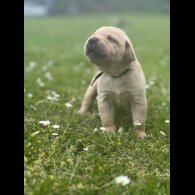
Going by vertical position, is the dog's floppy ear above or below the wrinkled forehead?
below

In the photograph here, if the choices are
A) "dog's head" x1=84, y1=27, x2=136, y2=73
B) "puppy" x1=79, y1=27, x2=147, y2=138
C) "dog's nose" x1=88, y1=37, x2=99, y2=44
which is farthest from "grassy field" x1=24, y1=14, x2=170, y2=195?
"dog's nose" x1=88, y1=37, x2=99, y2=44

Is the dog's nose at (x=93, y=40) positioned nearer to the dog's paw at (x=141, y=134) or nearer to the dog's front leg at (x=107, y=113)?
the dog's front leg at (x=107, y=113)

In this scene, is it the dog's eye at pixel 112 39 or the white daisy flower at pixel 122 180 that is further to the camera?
the dog's eye at pixel 112 39

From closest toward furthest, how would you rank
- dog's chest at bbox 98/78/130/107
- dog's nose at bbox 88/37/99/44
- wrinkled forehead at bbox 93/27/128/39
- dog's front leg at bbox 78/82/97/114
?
1. dog's nose at bbox 88/37/99/44
2. wrinkled forehead at bbox 93/27/128/39
3. dog's chest at bbox 98/78/130/107
4. dog's front leg at bbox 78/82/97/114

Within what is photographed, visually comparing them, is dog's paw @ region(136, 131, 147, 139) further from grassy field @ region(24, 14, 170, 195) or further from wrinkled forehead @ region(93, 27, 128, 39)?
wrinkled forehead @ region(93, 27, 128, 39)

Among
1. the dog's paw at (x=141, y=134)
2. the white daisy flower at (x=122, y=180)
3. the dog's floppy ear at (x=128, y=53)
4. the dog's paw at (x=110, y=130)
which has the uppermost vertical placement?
the dog's floppy ear at (x=128, y=53)

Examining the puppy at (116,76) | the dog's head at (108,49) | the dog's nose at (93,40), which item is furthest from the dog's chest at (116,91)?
the dog's nose at (93,40)

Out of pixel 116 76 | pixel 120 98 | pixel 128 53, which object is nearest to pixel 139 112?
pixel 120 98

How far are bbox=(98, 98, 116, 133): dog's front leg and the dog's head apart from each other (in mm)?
344

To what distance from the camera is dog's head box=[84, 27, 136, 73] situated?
3461mm

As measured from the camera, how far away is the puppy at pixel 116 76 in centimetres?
350
